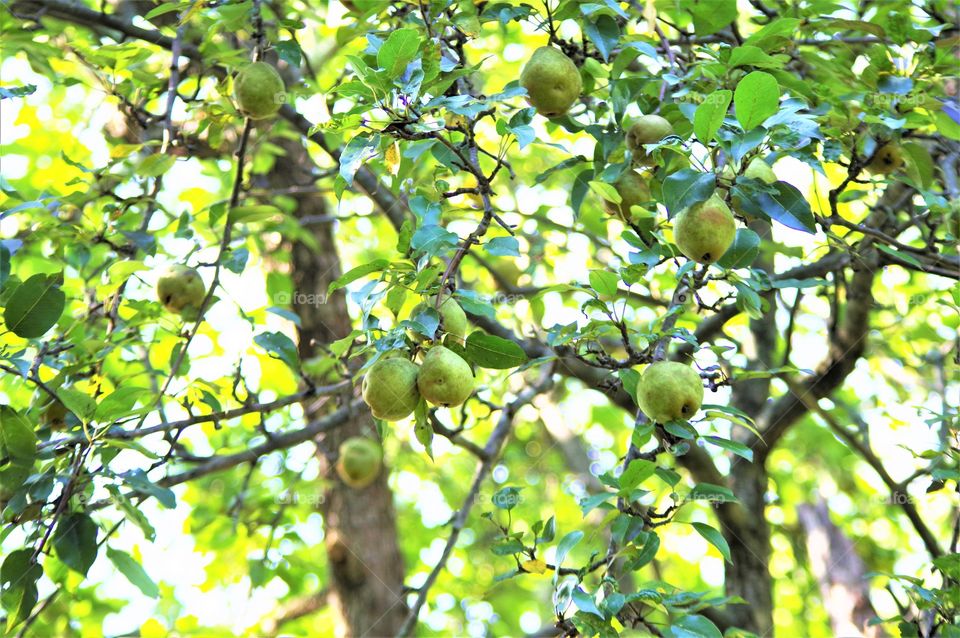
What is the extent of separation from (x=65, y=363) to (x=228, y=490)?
88.2 inches

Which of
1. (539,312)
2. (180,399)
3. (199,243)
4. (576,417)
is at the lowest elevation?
(576,417)

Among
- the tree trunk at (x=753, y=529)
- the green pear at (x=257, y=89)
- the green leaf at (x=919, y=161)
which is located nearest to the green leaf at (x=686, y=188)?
the green leaf at (x=919, y=161)

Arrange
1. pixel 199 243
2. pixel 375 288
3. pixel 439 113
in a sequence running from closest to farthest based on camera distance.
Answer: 1. pixel 375 288
2. pixel 439 113
3. pixel 199 243

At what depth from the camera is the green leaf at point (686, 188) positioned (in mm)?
1932

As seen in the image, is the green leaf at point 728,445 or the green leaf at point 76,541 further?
the green leaf at point 76,541

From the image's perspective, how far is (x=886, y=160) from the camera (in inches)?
118

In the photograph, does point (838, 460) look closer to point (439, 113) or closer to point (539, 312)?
point (539, 312)

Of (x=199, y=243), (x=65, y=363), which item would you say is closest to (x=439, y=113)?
(x=199, y=243)

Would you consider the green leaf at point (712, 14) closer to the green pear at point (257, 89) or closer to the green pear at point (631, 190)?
the green pear at point (631, 190)

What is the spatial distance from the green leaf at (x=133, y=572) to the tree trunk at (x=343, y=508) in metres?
1.95

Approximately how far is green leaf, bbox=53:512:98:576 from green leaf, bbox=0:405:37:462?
250 millimetres

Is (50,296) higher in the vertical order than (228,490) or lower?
higher

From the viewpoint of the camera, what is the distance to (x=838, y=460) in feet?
24.9

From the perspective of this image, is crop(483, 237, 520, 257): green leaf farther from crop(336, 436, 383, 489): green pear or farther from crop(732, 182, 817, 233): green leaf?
crop(336, 436, 383, 489): green pear
